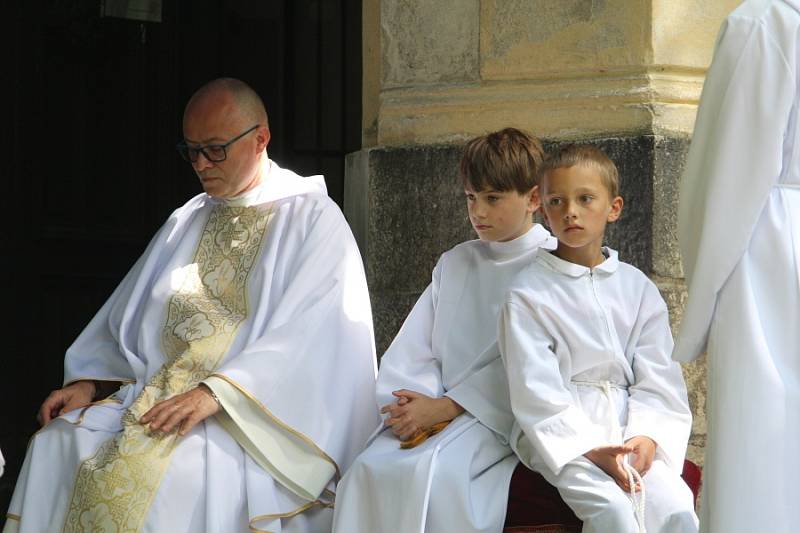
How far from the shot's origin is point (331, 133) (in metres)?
7.19

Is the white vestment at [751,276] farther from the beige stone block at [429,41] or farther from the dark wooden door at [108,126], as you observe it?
the dark wooden door at [108,126]

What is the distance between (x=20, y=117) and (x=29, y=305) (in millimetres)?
777

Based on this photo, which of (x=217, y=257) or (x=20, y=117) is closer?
(x=217, y=257)

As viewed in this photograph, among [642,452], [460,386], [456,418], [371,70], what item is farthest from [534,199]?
[371,70]

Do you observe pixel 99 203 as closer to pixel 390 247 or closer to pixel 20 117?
pixel 20 117

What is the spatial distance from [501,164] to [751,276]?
114 cm

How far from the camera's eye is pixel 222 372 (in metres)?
5.21

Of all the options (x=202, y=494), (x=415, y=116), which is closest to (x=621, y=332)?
(x=202, y=494)

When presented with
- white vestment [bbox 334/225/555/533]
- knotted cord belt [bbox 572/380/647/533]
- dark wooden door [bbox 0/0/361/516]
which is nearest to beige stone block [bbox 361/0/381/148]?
dark wooden door [bbox 0/0/361/516]

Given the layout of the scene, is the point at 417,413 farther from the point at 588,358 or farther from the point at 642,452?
the point at 642,452

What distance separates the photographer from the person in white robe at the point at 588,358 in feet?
15.0

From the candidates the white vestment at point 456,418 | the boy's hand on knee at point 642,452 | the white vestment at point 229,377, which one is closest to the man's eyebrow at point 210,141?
the white vestment at point 229,377

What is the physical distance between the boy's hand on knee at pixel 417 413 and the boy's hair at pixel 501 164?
2.17ft

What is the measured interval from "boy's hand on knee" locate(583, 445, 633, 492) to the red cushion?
17 cm
